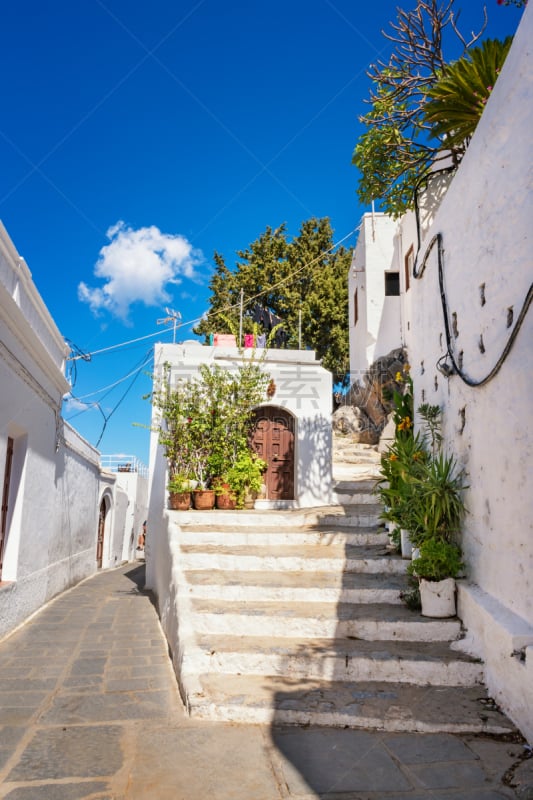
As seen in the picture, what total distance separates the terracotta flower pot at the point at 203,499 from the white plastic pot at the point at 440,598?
4.92 meters

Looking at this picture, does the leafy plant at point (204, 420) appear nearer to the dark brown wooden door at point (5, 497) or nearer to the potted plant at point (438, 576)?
the dark brown wooden door at point (5, 497)

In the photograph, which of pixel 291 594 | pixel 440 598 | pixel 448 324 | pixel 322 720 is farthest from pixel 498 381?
pixel 291 594

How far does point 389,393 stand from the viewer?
726 cm

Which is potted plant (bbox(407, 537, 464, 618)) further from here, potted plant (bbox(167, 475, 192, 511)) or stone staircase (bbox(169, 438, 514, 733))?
potted plant (bbox(167, 475, 192, 511))

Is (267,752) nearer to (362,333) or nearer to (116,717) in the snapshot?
(116,717)

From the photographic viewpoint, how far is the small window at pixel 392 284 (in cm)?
1780

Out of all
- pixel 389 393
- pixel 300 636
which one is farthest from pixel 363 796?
pixel 389 393

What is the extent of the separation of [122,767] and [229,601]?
7.70ft

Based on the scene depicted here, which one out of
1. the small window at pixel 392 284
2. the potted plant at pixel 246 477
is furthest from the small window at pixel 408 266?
the potted plant at pixel 246 477

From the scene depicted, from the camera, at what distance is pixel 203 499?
895cm

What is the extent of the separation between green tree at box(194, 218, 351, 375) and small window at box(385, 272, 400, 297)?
5170mm

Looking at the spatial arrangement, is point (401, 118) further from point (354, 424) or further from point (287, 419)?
point (354, 424)

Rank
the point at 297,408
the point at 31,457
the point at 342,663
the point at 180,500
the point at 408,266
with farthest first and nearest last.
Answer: the point at 408,266 → the point at 297,408 → the point at 180,500 → the point at 31,457 → the point at 342,663

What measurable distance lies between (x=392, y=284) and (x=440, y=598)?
1461 centimetres
